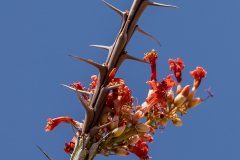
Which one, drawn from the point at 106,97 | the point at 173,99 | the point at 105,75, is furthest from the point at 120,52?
the point at 173,99

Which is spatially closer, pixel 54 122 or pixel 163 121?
pixel 163 121

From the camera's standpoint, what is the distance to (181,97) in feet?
17.0

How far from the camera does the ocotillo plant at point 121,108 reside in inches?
191

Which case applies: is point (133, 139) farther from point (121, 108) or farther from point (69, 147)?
point (69, 147)

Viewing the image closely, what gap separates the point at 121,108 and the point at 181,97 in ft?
3.51

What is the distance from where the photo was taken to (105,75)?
16.9 ft

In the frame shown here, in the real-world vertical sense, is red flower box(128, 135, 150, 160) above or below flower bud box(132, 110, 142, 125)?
below

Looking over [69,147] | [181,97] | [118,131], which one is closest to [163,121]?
[181,97]

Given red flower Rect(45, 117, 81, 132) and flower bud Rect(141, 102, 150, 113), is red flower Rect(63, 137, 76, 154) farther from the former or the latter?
flower bud Rect(141, 102, 150, 113)

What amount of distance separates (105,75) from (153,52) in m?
1.36

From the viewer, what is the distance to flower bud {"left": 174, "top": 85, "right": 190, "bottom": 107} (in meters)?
5.13

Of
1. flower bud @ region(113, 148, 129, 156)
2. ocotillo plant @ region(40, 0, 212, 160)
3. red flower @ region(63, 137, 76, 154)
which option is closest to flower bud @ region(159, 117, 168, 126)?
ocotillo plant @ region(40, 0, 212, 160)

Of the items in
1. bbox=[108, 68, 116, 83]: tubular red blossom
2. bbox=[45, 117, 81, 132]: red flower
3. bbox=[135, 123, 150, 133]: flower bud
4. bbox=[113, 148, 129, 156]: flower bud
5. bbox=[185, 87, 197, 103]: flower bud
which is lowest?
bbox=[113, 148, 129, 156]: flower bud

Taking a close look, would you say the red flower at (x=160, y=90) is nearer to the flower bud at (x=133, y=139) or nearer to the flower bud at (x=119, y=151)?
the flower bud at (x=133, y=139)
